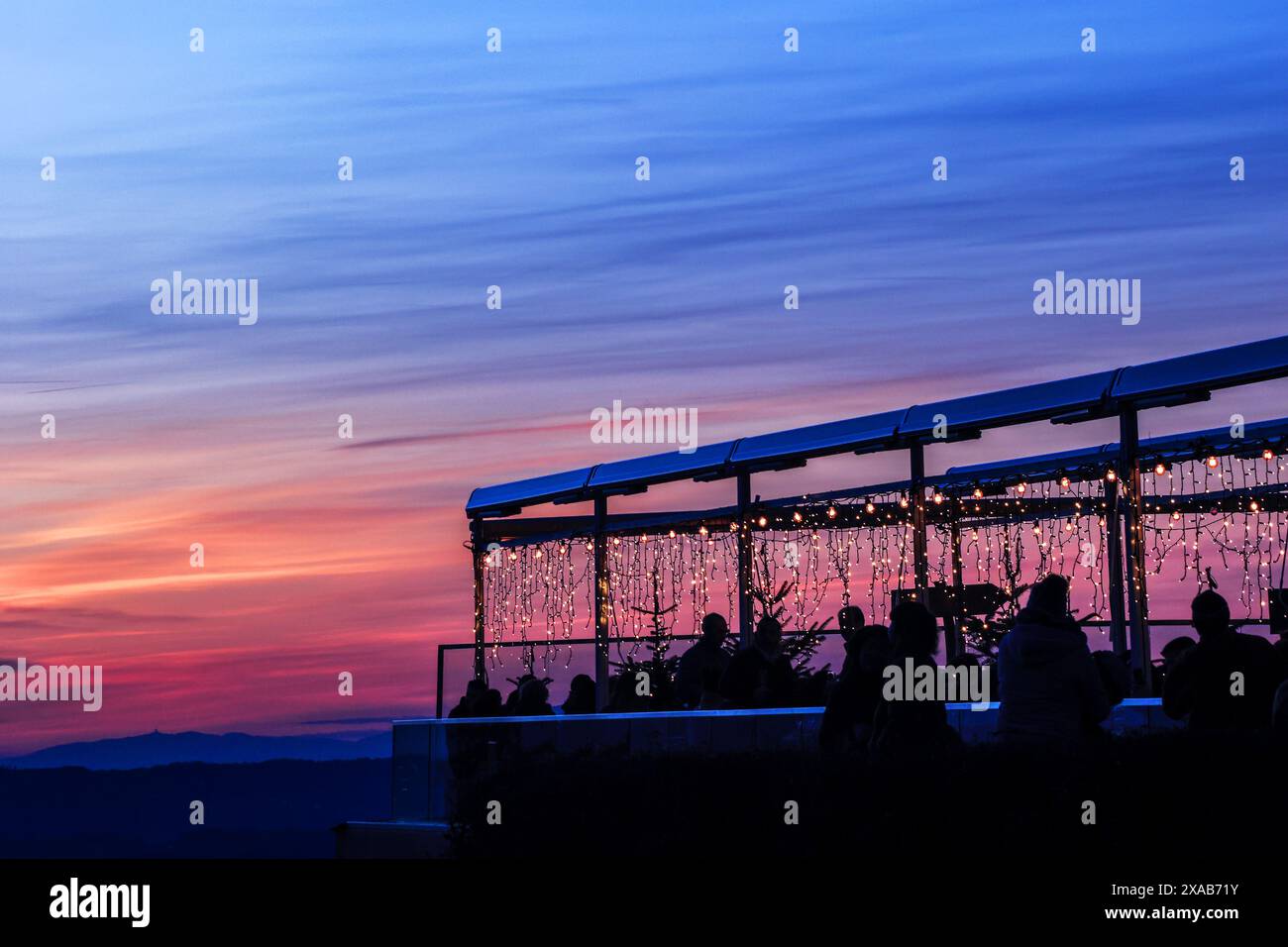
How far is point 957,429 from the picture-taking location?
17.3 m

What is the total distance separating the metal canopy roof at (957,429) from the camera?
14.6m

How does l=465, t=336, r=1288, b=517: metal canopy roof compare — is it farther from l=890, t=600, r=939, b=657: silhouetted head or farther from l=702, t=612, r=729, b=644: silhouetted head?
l=890, t=600, r=939, b=657: silhouetted head

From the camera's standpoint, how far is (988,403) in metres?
16.9

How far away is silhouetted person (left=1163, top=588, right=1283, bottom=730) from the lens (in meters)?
11.2

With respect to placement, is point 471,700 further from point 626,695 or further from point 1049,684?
point 1049,684

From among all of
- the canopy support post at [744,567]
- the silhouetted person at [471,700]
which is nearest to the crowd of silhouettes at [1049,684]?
the canopy support post at [744,567]

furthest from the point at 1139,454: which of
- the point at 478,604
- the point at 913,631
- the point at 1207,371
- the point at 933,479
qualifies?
the point at 478,604

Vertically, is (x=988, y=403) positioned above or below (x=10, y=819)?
above

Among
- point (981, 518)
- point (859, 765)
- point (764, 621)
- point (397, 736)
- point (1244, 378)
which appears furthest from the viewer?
point (981, 518)
